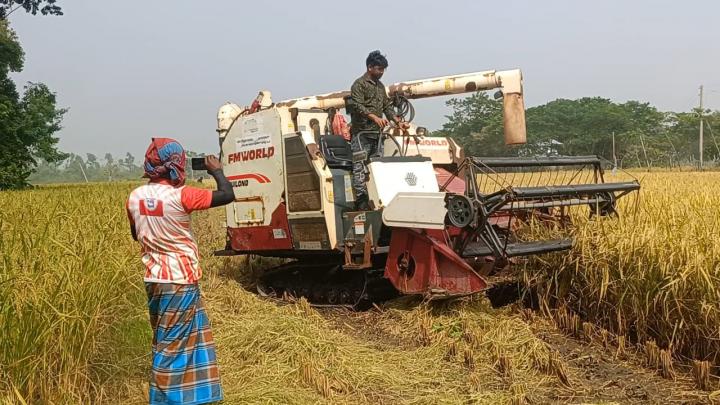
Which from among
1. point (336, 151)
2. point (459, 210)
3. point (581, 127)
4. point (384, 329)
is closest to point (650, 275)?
point (459, 210)

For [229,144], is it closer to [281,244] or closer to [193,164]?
[281,244]

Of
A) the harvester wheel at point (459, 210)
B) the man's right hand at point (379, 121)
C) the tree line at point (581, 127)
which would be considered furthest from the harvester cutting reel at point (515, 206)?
the tree line at point (581, 127)

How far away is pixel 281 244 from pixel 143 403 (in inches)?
142

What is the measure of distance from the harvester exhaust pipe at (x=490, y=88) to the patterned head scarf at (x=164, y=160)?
4200mm

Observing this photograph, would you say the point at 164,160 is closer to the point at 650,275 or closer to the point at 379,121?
the point at 650,275

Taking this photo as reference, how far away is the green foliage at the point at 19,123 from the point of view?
24.3 meters

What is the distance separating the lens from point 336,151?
6969 mm

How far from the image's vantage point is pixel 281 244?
7.02 meters

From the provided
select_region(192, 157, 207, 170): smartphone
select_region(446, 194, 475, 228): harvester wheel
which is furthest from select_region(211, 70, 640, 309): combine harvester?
select_region(192, 157, 207, 170): smartphone

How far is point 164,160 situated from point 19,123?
25.5 m

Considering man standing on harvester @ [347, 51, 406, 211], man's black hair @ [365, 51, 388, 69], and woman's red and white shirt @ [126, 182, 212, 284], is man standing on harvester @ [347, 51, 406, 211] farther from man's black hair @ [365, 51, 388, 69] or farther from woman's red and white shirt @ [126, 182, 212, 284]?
woman's red and white shirt @ [126, 182, 212, 284]

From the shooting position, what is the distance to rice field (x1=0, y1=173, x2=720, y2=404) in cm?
301

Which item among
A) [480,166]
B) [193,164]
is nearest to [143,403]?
[193,164]

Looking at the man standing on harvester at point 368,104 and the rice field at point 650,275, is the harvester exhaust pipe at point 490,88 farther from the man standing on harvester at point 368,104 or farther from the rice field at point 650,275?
the rice field at point 650,275
